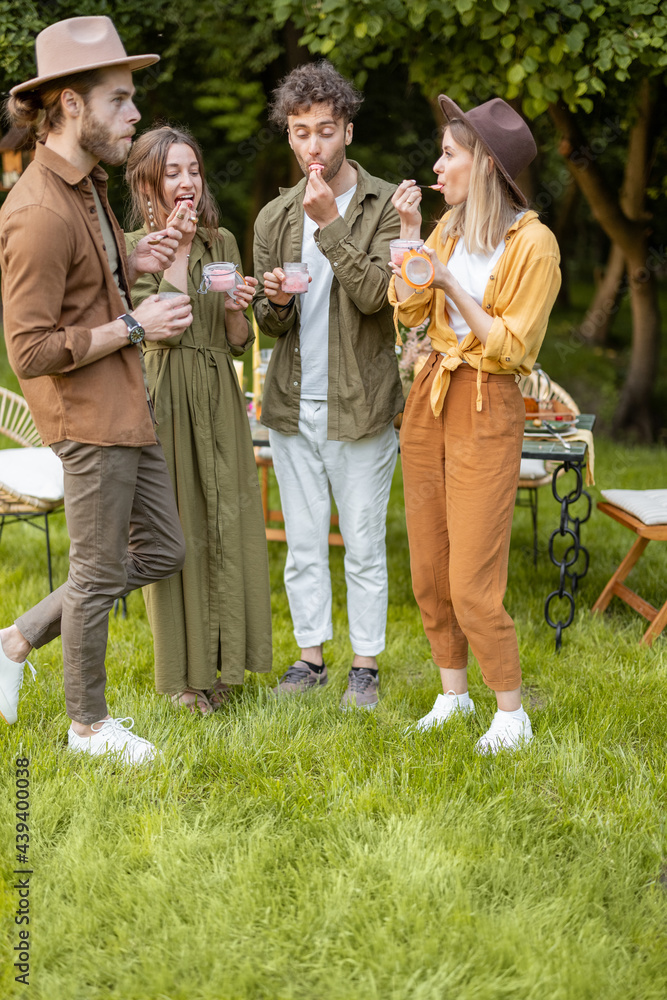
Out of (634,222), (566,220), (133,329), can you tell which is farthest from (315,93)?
(566,220)

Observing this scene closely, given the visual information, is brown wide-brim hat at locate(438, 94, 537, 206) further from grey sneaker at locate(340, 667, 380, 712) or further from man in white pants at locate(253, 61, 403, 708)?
grey sneaker at locate(340, 667, 380, 712)

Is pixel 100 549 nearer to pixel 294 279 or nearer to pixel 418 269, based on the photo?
pixel 294 279

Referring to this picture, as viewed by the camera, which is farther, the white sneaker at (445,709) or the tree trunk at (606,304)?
the tree trunk at (606,304)

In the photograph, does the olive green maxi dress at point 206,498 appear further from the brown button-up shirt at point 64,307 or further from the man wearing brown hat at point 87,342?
the brown button-up shirt at point 64,307

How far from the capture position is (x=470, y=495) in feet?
9.66

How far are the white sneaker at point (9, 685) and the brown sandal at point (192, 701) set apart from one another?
530 millimetres

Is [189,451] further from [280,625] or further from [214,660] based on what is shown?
[280,625]

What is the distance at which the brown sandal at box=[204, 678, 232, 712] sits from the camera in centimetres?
340

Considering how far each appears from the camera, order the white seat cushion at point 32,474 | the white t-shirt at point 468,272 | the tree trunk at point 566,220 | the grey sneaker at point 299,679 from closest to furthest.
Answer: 1. the white t-shirt at point 468,272
2. the grey sneaker at point 299,679
3. the white seat cushion at point 32,474
4. the tree trunk at point 566,220

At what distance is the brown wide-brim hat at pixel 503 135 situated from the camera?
2.74m

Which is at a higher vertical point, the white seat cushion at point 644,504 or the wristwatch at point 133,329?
the wristwatch at point 133,329

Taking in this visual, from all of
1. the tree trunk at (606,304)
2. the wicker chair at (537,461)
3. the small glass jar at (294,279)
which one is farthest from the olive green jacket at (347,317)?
the tree trunk at (606,304)

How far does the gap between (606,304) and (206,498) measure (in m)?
8.22

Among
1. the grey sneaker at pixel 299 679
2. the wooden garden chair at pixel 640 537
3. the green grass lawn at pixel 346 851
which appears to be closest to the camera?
the green grass lawn at pixel 346 851
